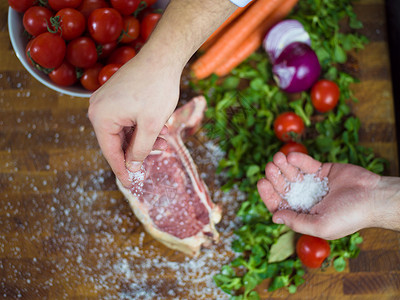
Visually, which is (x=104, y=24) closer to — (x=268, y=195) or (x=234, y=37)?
(x=234, y=37)

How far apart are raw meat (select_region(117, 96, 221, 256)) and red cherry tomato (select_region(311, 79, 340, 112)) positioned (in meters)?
0.43

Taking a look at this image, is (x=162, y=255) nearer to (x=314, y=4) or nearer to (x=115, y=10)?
(x=115, y=10)

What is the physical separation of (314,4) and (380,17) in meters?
0.29

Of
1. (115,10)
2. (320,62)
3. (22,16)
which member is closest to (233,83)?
(320,62)

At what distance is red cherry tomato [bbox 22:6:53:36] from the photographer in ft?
4.04

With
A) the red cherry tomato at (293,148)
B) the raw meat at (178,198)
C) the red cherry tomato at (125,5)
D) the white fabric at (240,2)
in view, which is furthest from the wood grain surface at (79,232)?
the white fabric at (240,2)

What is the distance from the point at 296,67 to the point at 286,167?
37 cm

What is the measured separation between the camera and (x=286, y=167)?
1.37 metres

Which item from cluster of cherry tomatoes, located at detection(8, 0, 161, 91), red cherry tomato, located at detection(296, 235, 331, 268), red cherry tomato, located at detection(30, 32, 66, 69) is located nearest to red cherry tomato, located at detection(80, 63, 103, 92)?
cluster of cherry tomatoes, located at detection(8, 0, 161, 91)

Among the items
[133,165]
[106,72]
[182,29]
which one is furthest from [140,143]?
[106,72]

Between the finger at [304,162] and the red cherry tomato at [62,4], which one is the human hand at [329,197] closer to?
the finger at [304,162]

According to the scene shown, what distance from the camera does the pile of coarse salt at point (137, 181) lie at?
3.85 feet

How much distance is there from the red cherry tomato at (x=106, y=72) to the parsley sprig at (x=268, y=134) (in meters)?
0.37

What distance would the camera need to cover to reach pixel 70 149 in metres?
1.49
